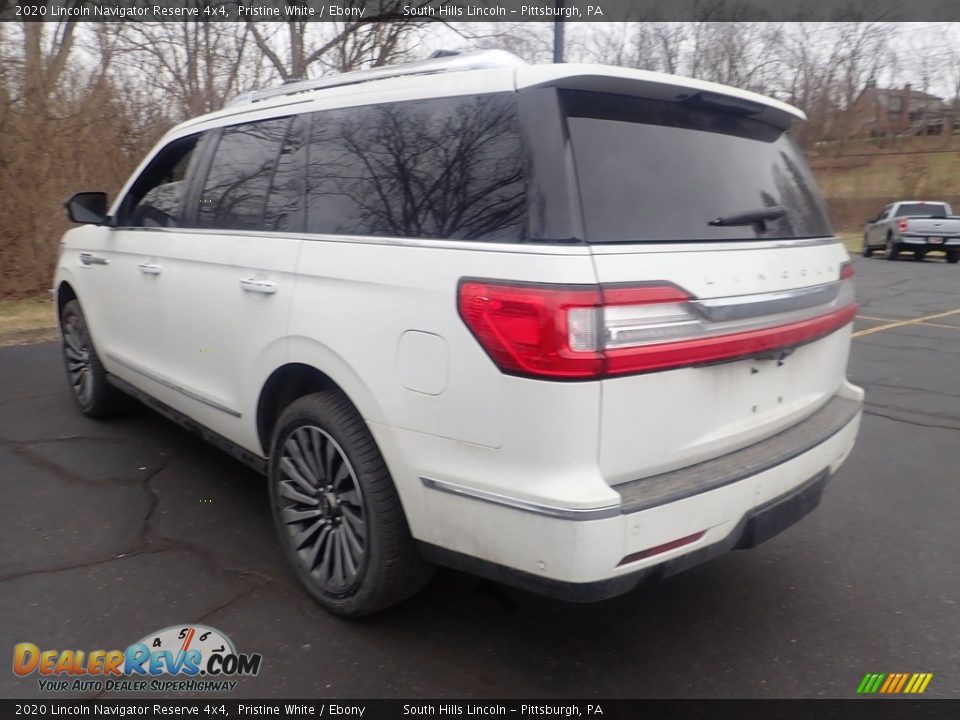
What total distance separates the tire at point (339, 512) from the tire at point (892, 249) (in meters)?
21.5

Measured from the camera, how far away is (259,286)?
123 inches

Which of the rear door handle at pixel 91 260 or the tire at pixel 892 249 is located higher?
the rear door handle at pixel 91 260

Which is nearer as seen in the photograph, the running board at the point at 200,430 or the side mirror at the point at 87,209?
the running board at the point at 200,430

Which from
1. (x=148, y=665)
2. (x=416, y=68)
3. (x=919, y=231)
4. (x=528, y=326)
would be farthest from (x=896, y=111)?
(x=148, y=665)

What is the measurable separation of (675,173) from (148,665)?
8.05 feet

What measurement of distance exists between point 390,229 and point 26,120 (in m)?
10.8

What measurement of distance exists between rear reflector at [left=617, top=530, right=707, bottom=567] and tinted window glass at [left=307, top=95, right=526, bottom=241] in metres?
0.96

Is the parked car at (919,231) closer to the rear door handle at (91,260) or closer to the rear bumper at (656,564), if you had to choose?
the rear bumper at (656,564)

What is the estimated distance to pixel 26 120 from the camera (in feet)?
36.2

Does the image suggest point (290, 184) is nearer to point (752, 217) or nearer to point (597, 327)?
point (597, 327)

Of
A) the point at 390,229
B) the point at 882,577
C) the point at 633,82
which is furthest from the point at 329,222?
the point at 882,577

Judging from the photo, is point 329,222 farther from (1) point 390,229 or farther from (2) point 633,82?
(2) point 633,82

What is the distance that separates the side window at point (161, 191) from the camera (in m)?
4.02

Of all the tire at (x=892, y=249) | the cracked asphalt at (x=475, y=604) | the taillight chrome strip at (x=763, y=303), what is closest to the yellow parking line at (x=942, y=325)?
the cracked asphalt at (x=475, y=604)
